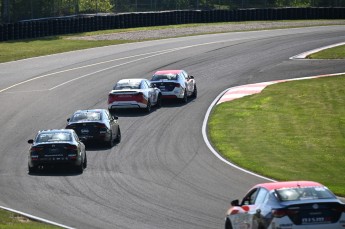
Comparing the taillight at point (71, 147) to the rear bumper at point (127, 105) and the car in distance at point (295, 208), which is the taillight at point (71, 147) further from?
the car in distance at point (295, 208)

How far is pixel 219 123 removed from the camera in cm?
3847

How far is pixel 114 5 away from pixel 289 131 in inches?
2011

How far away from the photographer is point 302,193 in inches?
627

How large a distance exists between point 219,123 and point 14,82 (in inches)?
573

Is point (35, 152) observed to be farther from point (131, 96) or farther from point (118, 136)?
point (131, 96)

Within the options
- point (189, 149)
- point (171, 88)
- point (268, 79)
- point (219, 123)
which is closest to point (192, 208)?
point (189, 149)

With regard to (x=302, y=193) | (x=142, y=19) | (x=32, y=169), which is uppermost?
(x=142, y=19)

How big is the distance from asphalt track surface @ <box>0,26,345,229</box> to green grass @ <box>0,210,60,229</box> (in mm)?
722

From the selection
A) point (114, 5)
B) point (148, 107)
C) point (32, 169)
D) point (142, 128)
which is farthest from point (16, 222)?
point (114, 5)

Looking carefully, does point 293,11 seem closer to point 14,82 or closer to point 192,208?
point 14,82

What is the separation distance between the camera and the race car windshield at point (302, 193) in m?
15.8

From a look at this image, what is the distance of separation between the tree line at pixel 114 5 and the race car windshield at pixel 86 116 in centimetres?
4051

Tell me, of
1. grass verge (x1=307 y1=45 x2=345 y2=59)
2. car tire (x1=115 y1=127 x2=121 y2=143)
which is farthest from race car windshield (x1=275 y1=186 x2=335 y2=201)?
grass verge (x1=307 y1=45 x2=345 y2=59)

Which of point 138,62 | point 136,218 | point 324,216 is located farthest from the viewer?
point 138,62
